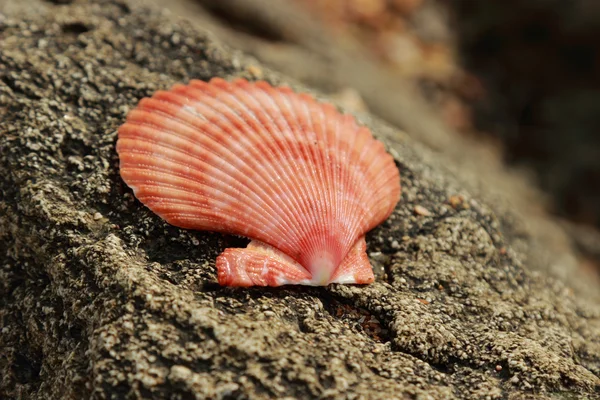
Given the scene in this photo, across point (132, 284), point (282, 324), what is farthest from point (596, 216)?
point (132, 284)

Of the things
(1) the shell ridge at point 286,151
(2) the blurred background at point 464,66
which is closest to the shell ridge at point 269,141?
(1) the shell ridge at point 286,151

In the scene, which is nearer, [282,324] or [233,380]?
[233,380]

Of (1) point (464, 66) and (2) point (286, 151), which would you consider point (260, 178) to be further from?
(1) point (464, 66)

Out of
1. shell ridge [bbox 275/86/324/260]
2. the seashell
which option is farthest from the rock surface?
shell ridge [bbox 275/86/324/260]

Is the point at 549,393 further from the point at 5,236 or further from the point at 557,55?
the point at 557,55

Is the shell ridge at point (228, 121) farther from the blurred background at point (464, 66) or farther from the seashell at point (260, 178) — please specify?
the blurred background at point (464, 66)

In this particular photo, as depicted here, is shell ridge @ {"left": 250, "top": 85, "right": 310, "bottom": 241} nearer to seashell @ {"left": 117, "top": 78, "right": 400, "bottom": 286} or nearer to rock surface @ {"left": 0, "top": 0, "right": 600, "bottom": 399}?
seashell @ {"left": 117, "top": 78, "right": 400, "bottom": 286}

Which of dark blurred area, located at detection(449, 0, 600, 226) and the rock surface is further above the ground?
dark blurred area, located at detection(449, 0, 600, 226)

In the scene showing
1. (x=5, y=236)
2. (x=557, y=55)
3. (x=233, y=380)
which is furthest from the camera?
(x=557, y=55)
